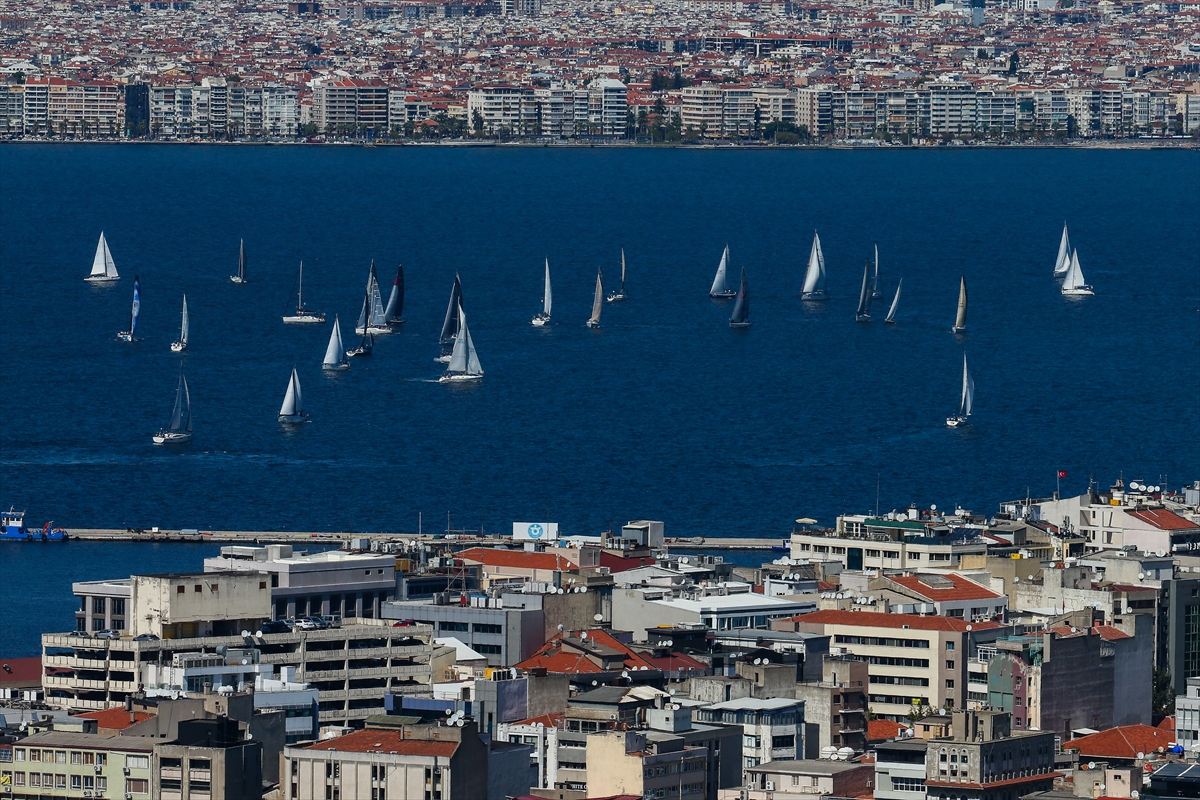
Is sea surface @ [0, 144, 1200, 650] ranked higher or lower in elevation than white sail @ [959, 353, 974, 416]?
lower

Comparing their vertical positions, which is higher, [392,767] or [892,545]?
[392,767]

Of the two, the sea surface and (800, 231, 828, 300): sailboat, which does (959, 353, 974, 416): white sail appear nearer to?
the sea surface

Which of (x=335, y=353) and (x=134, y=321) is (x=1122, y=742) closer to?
(x=335, y=353)

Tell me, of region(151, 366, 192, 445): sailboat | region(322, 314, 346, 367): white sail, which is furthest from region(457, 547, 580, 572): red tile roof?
region(322, 314, 346, 367): white sail

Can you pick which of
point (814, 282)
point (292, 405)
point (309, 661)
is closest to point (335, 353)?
point (292, 405)

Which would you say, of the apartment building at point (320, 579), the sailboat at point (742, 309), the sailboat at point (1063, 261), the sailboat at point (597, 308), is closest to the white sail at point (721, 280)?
the sailboat at point (742, 309)

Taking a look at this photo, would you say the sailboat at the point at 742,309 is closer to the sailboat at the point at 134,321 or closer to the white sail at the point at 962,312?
the white sail at the point at 962,312
